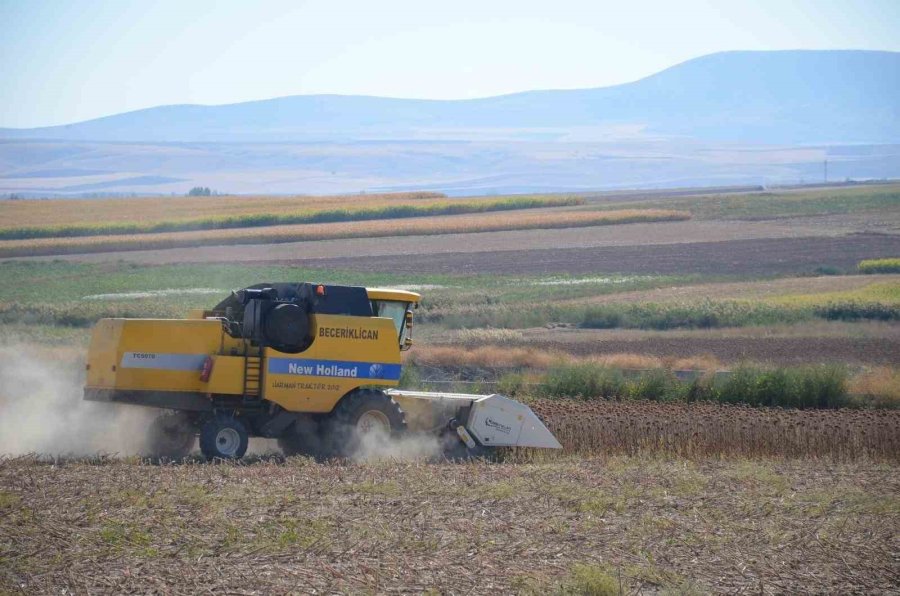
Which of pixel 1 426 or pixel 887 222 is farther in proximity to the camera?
pixel 887 222

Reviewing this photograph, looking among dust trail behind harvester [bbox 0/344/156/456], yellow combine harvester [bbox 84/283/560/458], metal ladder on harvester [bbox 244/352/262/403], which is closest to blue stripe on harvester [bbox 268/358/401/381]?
yellow combine harvester [bbox 84/283/560/458]

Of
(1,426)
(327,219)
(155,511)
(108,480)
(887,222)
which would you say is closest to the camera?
(155,511)

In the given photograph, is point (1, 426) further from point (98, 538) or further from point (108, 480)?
point (98, 538)

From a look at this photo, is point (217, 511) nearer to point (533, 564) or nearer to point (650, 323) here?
point (533, 564)

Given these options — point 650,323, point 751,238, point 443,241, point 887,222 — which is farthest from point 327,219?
point 650,323

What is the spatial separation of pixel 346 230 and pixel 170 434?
56377 millimetres

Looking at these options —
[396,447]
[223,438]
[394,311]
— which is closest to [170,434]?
[223,438]

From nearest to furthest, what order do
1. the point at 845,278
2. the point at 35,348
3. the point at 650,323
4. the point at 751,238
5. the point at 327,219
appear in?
the point at 35,348 < the point at 650,323 < the point at 845,278 < the point at 751,238 < the point at 327,219

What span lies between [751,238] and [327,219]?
32.0 m

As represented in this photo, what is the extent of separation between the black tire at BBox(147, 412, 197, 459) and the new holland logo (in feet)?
14.7

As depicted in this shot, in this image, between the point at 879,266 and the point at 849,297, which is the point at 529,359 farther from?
the point at 879,266

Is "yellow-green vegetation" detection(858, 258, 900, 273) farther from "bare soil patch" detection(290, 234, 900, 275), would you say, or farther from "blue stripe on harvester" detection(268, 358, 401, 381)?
"blue stripe on harvester" detection(268, 358, 401, 381)

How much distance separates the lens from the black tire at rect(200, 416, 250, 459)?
16.2 m

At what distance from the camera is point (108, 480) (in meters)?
13.3
